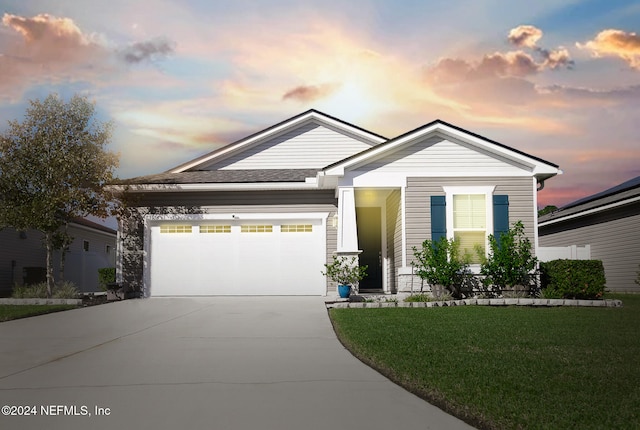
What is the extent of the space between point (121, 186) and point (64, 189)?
5.47 feet

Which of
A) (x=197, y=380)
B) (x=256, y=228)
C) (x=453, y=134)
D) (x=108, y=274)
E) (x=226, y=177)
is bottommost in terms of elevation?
(x=197, y=380)

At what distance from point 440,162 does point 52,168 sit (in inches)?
454

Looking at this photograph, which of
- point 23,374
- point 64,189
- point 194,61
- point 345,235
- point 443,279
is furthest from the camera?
point 194,61

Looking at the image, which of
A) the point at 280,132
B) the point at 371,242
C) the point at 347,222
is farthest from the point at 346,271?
the point at 280,132

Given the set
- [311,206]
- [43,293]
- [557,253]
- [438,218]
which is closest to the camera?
[438,218]

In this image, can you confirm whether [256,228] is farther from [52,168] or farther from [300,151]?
[52,168]

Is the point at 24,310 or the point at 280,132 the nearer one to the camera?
the point at 24,310

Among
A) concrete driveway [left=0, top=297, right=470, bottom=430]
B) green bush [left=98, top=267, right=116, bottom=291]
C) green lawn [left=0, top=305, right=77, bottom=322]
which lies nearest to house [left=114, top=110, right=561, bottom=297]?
green lawn [left=0, top=305, right=77, bottom=322]

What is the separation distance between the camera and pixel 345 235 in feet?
56.3

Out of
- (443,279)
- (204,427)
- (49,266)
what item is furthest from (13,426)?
(49,266)

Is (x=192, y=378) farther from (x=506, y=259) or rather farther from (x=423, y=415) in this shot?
(x=506, y=259)

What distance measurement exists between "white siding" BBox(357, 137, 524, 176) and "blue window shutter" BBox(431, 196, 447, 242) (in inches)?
32.9

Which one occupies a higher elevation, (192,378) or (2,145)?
(2,145)

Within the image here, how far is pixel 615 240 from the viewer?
74.2ft
